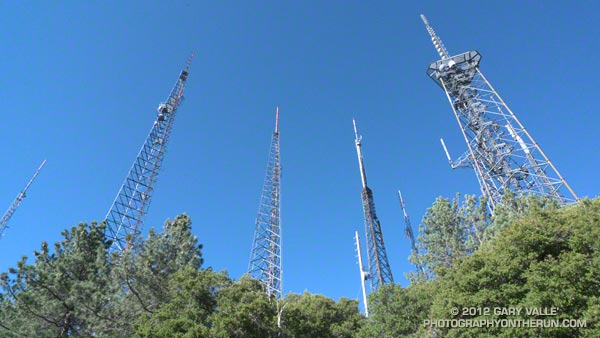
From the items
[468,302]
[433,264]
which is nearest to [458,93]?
[433,264]

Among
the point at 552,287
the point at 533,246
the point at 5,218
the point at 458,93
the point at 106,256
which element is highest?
the point at 458,93

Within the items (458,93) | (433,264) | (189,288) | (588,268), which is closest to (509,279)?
(588,268)

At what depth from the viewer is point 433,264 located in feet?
79.3

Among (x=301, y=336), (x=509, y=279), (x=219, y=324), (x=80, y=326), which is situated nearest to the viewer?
(x=509, y=279)

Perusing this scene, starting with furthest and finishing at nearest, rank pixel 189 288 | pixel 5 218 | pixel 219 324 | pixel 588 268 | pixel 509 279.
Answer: pixel 5 218, pixel 189 288, pixel 219 324, pixel 509 279, pixel 588 268

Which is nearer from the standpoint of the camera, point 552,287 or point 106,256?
point 552,287

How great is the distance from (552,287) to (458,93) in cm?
2447

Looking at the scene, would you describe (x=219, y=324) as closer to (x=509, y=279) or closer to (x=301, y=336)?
(x=301, y=336)

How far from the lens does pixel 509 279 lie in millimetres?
13117

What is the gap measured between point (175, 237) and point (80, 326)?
22.1 ft

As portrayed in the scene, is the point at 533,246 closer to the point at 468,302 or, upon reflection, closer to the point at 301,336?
the point at 468,302

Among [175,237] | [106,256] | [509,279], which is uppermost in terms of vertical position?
[175,237]

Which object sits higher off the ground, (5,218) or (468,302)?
(5,218)

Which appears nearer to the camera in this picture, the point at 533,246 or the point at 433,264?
the point at 533,246
